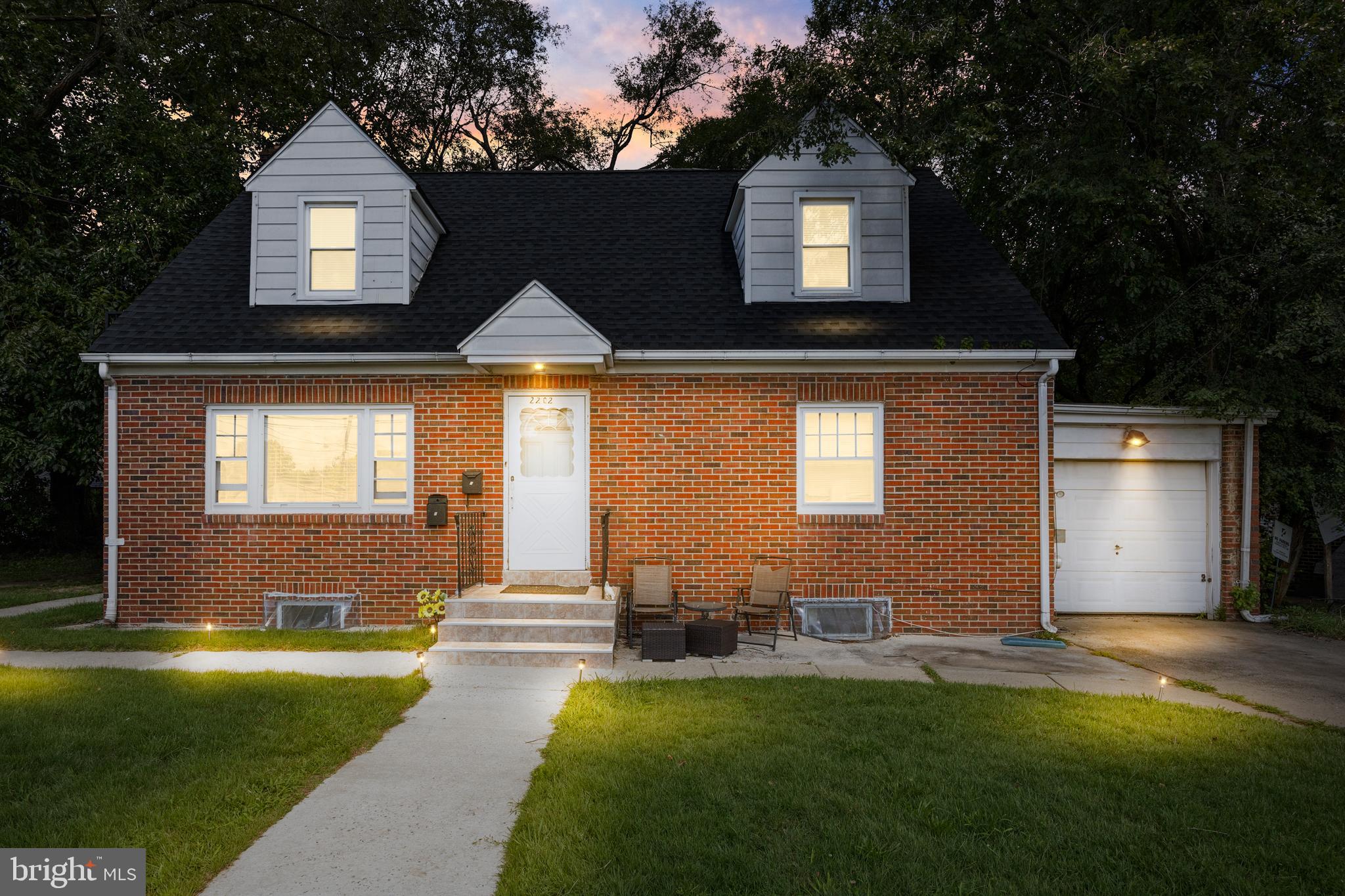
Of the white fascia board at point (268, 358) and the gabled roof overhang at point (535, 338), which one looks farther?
the white fascia board at point (268, 358)

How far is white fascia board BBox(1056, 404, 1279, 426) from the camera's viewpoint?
10344mm

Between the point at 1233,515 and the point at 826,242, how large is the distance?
6814 millimetres

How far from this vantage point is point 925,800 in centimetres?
420

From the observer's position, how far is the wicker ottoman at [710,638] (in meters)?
7.95

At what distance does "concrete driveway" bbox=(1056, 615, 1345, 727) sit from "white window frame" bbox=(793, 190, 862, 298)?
528 centimetres

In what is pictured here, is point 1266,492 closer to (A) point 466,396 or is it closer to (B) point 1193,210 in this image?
(B) point 1193,210

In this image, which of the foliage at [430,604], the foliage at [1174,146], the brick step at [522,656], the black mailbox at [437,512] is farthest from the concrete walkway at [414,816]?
the foliage at [1174,146]

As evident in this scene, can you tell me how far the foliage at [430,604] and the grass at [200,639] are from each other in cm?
21

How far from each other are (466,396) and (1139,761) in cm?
777

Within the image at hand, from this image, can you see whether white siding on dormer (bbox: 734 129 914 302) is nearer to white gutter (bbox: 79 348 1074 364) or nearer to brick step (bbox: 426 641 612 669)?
white gutter (bbox: 79 348 1074 364)

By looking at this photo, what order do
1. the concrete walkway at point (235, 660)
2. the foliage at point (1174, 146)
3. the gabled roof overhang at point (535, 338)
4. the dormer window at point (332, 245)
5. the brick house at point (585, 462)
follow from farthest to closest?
the dormer window at point (332, 245)
the foliage at point (1174, 146)
the brick house at point (585, 462)
the gabled roof overhang at point (535, 338)
the concrete walkway at point (235, 660)

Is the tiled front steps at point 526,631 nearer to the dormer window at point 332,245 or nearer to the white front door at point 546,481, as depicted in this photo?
the white front door at point 546,481

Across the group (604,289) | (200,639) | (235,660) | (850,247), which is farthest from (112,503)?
(850,247)

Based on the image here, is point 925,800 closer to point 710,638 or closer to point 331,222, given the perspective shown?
point 710,638
